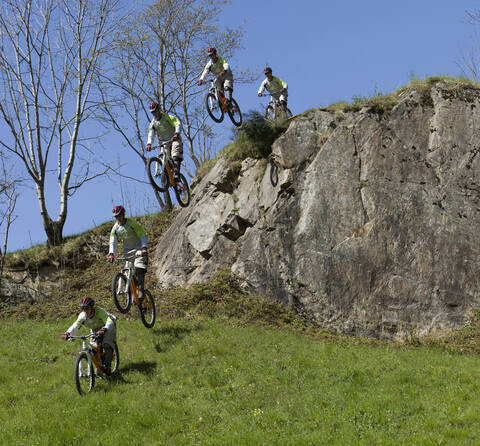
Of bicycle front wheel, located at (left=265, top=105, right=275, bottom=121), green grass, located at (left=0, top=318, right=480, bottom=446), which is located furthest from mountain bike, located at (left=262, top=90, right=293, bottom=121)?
green grass, located at (left=0, top=318, right=480, bottom=446)

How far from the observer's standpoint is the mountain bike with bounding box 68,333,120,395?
1313 cm

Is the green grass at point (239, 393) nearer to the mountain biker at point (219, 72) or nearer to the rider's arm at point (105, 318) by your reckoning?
the rider's arm at point (105, 318)

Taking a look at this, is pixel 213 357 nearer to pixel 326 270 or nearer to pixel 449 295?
pixel 326 270

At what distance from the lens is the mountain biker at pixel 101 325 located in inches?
535

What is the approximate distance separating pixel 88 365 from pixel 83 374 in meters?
0.24

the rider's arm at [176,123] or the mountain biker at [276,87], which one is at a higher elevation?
the mountain biker at [276,87]

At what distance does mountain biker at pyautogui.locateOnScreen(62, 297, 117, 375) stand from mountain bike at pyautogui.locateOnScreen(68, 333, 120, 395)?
12cm

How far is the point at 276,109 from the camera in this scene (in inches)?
872

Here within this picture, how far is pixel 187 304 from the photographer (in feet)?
62.3

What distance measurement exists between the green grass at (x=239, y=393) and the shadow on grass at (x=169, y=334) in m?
0.05

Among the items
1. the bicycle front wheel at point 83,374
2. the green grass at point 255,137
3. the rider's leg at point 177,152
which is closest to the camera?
the bicycle front wheel at point 83,374

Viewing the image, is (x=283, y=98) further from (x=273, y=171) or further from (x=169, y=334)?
(x=169, y=334)

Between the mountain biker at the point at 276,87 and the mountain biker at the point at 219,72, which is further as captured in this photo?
the mountain biker at the point at 276,87

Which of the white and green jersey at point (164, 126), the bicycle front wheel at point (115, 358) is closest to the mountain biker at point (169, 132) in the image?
the white and green jersey at point (164, 126)
